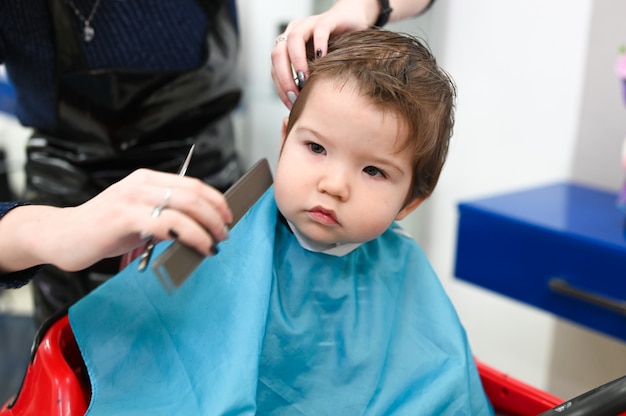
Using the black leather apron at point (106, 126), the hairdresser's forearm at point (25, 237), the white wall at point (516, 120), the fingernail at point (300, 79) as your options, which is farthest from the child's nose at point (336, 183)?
the white wall at point (516, 120)

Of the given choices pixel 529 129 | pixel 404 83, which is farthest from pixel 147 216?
pixel 529 129

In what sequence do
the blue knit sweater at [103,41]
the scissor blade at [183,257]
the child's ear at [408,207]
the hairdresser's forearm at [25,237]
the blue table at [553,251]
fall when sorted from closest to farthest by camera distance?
the scissor blade at [183,257] < the hairdresser's forearm at [25,237] < the child's ear at [408,207] < the blue knit sweater at [103,41] < the blue table at [553,251]

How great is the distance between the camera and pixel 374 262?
97 centimetres

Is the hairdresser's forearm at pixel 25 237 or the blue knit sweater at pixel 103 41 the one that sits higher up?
the blue knit sweater at pixel 103 41

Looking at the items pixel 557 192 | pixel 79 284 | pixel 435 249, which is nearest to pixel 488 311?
pixel 435 249

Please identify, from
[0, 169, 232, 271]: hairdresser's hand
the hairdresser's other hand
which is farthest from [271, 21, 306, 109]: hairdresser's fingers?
[0, 169, 232, 271]: hairdresser's hand

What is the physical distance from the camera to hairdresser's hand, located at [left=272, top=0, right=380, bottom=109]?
0.86 metres

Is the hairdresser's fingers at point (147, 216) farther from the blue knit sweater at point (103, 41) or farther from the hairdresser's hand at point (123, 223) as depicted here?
the blue knit sweater at point (103, 41)

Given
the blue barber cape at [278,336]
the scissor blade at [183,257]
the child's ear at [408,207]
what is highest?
the scissor blade at [183,257]

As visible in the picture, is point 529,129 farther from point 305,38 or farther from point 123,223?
point 123,223

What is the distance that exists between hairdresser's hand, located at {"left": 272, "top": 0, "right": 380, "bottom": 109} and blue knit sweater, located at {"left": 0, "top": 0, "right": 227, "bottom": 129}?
31 centimetres

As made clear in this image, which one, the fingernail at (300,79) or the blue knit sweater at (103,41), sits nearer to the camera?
the fingernail at (300,79)

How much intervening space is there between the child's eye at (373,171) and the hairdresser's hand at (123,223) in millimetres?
236

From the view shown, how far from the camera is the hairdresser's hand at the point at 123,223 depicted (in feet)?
1.92
